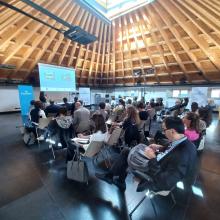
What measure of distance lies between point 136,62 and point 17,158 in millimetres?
10832

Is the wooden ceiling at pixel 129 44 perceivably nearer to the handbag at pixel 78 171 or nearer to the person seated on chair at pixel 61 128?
the person seated on chair at pixel 61 128

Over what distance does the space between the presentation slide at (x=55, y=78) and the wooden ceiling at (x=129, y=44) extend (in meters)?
1.34

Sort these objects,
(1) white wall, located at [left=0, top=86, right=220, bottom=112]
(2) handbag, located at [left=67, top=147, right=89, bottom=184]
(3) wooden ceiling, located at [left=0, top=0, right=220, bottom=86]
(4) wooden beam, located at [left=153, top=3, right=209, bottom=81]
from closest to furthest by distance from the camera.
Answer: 1. (2) handbag, located at [left=67, top=147, right=89, bottom=184]
2. (3) wooden ceiling, located at [left=0, top=0, right=220, bottom=86]
3. (4) wooden beam, located at [left=153, top=3, right=209, bottom=81]
4. (1) white wall, located at [left=0, top=86, right=220, bottom=112]

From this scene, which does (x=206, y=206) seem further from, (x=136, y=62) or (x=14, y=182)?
(x=136, y=62)

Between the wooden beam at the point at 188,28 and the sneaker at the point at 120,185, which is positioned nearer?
the sneaker at the point at 120,185

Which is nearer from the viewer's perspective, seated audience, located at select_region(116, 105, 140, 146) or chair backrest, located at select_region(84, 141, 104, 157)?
chair backrest, located at select_region(84, 141, 104, 157)

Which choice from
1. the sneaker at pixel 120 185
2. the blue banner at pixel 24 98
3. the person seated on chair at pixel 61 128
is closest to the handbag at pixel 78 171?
the sneaker at pixel 120 185

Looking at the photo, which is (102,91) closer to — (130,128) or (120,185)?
(130,128)

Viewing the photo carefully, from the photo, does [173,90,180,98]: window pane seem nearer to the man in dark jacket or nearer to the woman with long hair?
the woman with long hair

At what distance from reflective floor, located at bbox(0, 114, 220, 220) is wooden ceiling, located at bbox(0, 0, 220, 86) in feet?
16.2

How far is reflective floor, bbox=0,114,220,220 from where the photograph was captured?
175 cm

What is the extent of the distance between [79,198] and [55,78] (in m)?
7.90

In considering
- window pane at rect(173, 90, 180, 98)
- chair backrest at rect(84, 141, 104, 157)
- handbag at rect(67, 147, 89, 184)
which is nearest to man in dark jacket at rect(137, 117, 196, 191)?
chair backrest at rect(84, 141, 104, 157)

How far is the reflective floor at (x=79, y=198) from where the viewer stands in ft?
5.73
